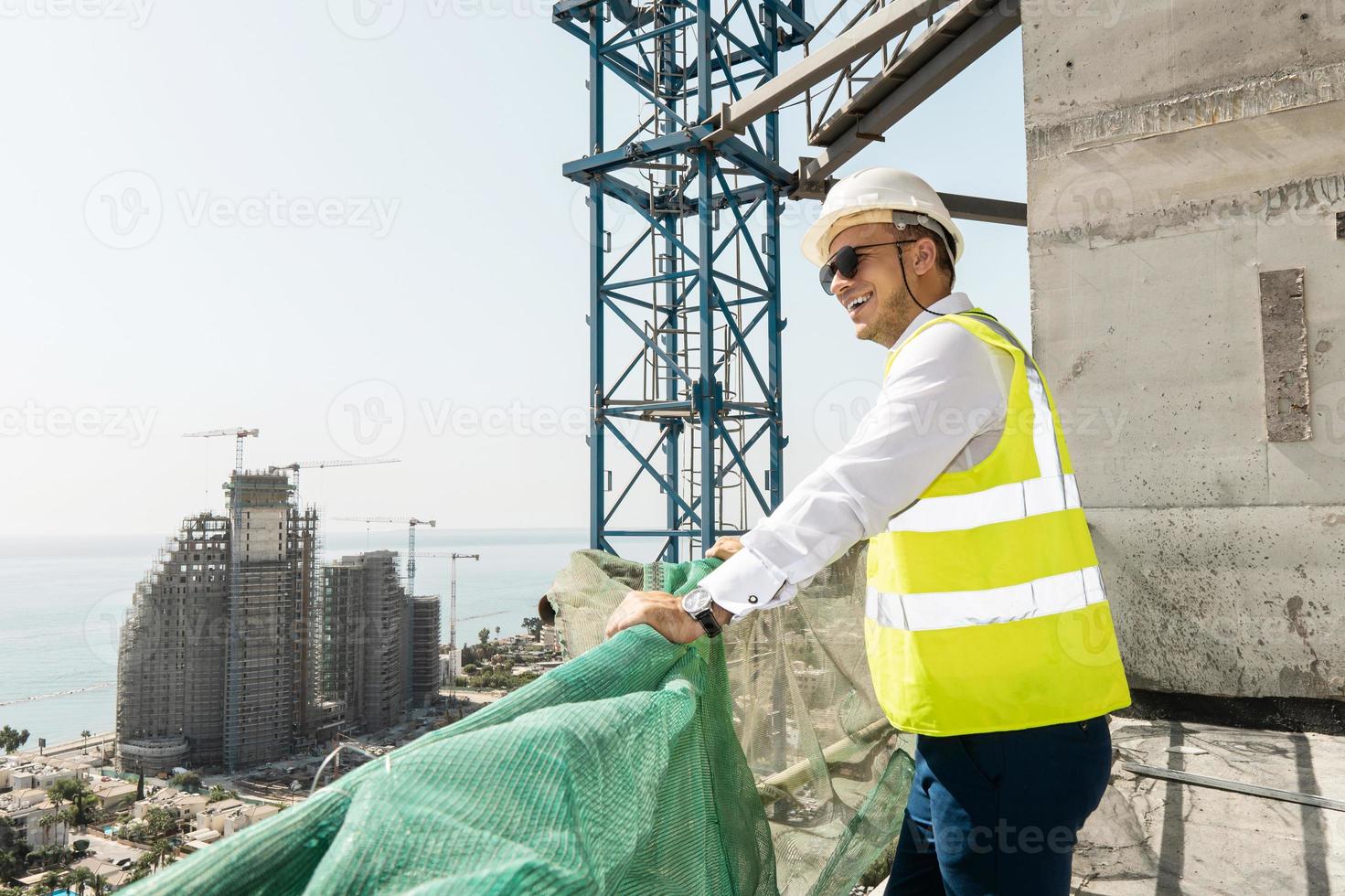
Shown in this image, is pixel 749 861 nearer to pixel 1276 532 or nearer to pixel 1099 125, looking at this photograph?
pixel 1276 532

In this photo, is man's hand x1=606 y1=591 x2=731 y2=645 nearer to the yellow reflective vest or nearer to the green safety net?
the green safety net

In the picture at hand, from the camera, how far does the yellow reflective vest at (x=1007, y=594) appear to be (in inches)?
66.3

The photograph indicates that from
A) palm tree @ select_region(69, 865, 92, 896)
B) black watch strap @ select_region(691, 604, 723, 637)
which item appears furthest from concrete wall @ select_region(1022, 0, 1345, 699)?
palm tree @ select_region(69, 865, 92, 896)

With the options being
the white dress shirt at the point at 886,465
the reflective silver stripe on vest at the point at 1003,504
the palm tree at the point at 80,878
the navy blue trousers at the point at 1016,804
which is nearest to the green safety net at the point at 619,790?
the white dress shirt at the point at 886,465

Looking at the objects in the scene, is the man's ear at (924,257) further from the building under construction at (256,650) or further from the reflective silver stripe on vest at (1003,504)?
the building under construction at (256,650)

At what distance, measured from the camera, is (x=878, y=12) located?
346 inches

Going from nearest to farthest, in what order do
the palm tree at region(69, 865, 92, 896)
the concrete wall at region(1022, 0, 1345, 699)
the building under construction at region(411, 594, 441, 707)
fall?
the concrete wall at region(1022, 0, 1345, 699) < the palm tree at region(69, 865, 92, 896) < the building under construction at region(411, 594, 441, 707)

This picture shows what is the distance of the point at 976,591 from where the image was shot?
67.9 inches

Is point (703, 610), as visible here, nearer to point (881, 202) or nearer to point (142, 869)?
point (881, 202)

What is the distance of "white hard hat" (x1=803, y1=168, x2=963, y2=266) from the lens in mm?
2104

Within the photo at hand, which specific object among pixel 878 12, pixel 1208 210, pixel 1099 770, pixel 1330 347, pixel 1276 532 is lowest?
pixel 1099 770

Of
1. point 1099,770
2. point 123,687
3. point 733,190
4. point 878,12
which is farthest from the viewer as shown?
point 123,687

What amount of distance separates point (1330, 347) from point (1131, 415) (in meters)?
1.05

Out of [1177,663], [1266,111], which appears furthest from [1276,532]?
[1266,111]
